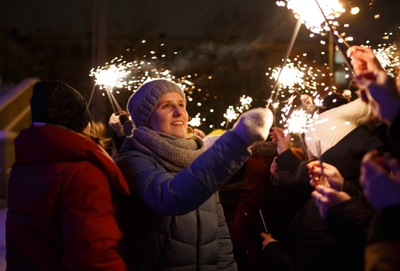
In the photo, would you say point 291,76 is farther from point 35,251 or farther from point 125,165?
point 35,251

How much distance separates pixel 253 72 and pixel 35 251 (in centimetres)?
2289

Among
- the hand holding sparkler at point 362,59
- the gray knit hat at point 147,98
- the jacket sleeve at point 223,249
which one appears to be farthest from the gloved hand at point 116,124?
the hand holding sparkler at point 362,59

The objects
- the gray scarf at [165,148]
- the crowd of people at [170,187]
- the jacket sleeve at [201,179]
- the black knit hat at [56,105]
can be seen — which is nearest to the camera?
the crowd of people at [170,187]

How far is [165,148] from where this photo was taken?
8.86 feet

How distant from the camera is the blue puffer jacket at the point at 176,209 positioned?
2263 mm

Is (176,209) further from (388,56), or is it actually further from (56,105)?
(388,56)

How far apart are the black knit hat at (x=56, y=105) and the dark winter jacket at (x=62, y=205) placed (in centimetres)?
11

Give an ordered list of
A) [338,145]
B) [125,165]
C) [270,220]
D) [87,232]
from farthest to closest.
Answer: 1. [270,220]
2. [338,145]
3. [125,165]
4. [87,232]

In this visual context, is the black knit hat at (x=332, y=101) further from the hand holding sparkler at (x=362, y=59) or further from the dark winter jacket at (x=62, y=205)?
the dark winter jacket at (x=62, y=205)

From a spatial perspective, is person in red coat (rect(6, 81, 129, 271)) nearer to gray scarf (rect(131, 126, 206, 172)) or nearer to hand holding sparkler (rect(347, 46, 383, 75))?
gray scarf (rect(131, 126, 206, 172))

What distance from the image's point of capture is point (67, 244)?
2158 millimetres

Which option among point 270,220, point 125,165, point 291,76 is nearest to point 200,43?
point 291,76

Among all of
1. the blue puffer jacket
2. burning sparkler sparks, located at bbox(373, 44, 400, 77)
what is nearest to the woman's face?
the blue puffer jacket

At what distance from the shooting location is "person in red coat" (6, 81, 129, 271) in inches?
85.1
